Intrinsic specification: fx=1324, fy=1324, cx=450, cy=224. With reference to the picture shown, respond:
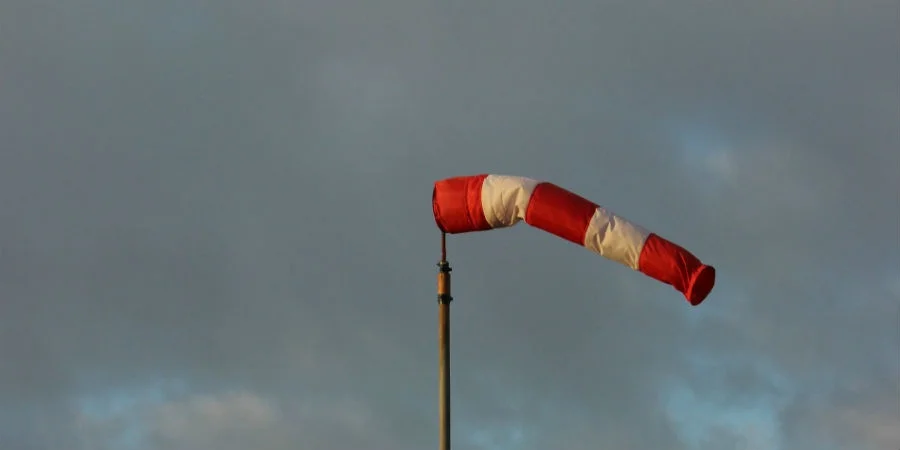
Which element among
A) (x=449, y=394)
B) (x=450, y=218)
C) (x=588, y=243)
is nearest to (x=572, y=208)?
(x=588, y=243)

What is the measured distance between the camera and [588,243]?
25.8 metres

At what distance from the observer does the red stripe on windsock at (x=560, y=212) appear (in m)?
25.8

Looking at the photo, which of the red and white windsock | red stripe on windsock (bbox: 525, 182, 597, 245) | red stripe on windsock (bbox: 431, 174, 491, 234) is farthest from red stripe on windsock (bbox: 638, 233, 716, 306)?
red stripe on windsock (bbox: 431, 174, 491, 234)

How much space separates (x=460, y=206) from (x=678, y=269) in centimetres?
458

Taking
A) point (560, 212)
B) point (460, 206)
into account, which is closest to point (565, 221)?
point (560, 212)

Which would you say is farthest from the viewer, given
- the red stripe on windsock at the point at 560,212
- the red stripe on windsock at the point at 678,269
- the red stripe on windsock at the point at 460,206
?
the red stripe on windsock at the point at 460,206

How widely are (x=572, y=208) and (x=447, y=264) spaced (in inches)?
105

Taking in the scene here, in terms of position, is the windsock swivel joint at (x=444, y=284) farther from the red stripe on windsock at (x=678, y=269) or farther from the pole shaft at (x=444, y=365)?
the red stripe on windsock at (x=678, y=269)

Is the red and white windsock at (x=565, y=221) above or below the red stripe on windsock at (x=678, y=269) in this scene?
above

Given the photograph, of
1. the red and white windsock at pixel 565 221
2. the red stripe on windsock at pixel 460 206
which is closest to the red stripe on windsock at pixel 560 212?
the red and white windsock at pixel 565 221

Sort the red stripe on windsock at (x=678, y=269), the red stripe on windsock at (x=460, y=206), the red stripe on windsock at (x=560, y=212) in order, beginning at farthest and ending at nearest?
the red stripe on windsock at (x=460, y=206) < the red stripe on windsock at (x=560, y=212) < the red stripe on windsock at (x=678, y=269)

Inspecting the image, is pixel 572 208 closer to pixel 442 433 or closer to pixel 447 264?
pixel 447 264

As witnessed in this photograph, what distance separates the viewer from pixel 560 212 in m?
25.9

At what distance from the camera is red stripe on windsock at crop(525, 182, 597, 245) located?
25766 millimetres
